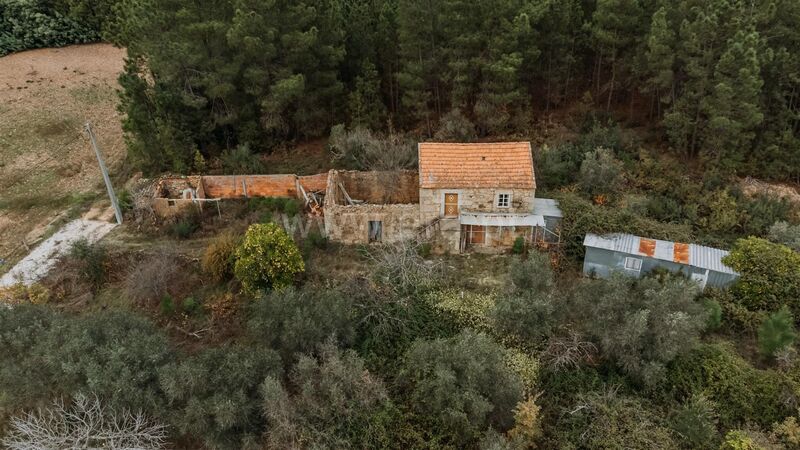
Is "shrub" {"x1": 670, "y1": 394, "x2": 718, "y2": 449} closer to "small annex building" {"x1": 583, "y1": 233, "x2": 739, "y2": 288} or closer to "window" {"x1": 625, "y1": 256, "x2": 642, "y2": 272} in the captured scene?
"small annex building" {"x1": 583, "y1": 233, "x2": 739, "y2": 288}

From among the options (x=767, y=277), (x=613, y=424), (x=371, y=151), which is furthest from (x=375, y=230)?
(x=767, y=277)

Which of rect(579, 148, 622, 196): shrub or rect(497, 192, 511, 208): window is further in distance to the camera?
rect(579, 148, 622, 196): shrub

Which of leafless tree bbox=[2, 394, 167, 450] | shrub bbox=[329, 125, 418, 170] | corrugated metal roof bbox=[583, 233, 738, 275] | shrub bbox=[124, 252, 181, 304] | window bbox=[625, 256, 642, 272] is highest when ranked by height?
shrub bbox=[329, 125, 418, 170]

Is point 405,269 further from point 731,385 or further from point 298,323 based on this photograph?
point 731,385

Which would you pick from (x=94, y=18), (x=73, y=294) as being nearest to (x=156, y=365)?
(x=73, y=294)

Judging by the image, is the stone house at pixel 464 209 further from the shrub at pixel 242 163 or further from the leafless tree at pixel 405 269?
the shrub at pixel 242 163

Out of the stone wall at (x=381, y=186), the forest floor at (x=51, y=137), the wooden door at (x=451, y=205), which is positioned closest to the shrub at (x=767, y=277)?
the wooden door at (x=451, y=205)

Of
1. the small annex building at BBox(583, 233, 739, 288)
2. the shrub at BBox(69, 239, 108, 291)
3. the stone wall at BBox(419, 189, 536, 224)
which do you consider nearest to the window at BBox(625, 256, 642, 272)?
the small annex building at BBox(583, 233, 739, 288)
